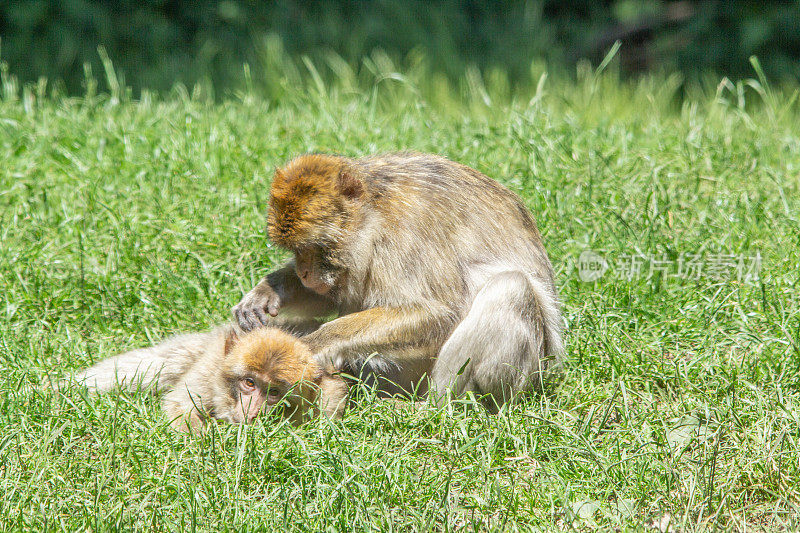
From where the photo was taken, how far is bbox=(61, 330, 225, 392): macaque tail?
4305 millimetres

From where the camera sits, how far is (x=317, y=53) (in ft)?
31.3

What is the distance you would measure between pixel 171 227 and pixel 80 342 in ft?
3.18

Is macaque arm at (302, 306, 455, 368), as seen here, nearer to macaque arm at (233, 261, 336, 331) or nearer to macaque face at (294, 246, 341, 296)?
macaque face at (294, 246, 341, 296)

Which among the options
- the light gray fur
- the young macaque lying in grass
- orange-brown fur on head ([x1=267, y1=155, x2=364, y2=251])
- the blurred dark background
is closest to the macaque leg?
the young macaque lying in grass

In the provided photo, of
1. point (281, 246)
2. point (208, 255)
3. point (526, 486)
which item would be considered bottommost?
point (526, 486)

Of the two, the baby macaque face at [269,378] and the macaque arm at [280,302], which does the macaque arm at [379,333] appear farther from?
the macaque arm at [280,302]

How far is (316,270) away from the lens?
Result: 4090mm

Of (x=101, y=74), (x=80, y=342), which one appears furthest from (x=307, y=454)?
(x=101, y=74)

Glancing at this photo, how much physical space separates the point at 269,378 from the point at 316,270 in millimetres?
515

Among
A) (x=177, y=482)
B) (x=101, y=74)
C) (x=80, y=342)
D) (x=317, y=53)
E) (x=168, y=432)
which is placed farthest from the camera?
(x=101, y=74)

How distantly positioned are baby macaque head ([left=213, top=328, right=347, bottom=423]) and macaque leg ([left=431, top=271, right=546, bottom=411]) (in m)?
0.55

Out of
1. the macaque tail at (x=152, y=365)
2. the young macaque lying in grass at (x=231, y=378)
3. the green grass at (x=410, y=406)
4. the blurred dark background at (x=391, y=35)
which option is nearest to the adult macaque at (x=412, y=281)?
the young macaque lying in grass at (x=231, y=378)

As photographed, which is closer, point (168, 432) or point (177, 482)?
point (177, 482)

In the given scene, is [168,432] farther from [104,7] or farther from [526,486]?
[104,7]
